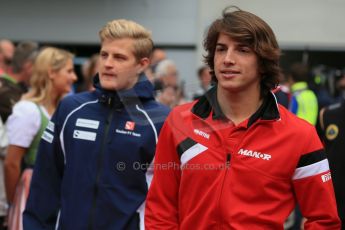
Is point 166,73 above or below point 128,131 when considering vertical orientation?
below

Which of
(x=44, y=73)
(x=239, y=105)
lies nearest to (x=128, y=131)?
(x=239, y=105)

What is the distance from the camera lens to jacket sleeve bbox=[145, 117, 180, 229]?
10.3 feet

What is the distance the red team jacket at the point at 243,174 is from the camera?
2.94 m

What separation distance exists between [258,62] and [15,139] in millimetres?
2354

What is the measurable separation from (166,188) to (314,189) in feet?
2.24

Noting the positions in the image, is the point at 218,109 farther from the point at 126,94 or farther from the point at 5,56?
the point at 5,56

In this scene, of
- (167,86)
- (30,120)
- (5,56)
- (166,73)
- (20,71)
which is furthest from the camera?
(5,56)

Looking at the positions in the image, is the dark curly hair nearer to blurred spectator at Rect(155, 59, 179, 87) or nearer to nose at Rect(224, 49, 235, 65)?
nose at Rect(224, 49, 235, 65)

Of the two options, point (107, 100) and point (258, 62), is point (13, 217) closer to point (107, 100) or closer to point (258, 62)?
point (107, 100)

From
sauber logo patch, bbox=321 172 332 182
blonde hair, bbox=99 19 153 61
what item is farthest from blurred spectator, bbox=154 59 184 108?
sauber logo patch, bbox=321 172 332 182

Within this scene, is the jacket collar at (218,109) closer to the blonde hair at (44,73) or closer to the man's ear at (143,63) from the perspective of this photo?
the man's ear at (143,63)

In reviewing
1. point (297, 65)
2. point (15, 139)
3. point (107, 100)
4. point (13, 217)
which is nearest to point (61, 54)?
point (15, 139)

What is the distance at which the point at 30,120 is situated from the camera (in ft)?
16.1

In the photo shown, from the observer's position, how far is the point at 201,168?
3.01 meters
